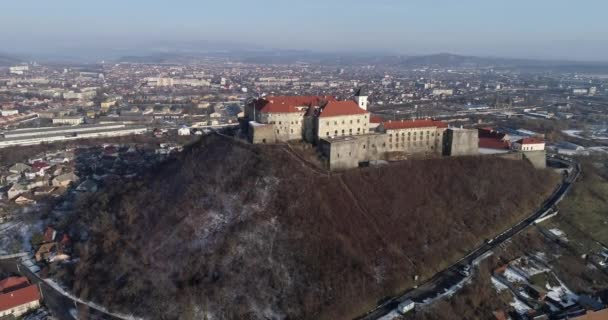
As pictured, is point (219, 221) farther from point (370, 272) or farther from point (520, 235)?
point (520, 235)

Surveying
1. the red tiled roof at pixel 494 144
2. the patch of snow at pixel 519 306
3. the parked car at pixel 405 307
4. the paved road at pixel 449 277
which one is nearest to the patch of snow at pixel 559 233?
the paved road at pixel 449 277

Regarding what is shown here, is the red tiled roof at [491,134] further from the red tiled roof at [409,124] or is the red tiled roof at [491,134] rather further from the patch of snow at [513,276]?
the patch of snow at [513,276]

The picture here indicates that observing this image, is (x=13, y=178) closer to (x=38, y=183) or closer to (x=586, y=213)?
(x=38, y=183)

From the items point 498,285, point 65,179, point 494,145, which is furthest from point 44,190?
point 494,145

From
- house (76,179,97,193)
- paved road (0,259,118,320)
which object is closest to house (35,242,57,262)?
paved road (0,259,118,320)

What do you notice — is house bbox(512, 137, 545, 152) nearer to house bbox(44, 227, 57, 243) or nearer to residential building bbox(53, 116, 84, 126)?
house bbox(44, 227, 57, 243)
